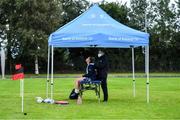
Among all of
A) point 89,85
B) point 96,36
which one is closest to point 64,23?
point 89,85

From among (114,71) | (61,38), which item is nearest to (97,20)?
(61,38)

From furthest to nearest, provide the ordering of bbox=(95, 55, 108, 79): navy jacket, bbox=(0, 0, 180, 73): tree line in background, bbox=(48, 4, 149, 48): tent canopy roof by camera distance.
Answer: bbox=(0, 0, 180, 73): tree line in background
bbox=(95, 55, 108, 79): navy jacket
bbox=(48, 4, 149, 48): tent canopy roof

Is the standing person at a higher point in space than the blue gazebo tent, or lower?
lower

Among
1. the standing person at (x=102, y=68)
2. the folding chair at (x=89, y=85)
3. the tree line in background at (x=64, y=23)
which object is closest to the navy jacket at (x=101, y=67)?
the standing person at (x=102, y=68)

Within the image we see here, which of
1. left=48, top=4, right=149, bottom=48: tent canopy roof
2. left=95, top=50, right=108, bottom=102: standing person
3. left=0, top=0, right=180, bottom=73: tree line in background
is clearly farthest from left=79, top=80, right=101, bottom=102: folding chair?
left=0, top=0, right=180, bottom=73: tree line in background

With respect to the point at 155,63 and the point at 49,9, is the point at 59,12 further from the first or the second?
the point at 155,63

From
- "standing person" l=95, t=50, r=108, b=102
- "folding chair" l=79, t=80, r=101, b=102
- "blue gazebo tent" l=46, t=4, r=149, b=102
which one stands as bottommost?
"folding chair" l=79, t=80, r=101, b=102

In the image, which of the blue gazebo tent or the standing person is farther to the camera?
the standing person

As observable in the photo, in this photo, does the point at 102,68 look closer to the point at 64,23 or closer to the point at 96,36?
the point at 96,36

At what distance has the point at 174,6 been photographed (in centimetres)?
6975

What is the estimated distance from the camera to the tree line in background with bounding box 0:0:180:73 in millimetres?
54188

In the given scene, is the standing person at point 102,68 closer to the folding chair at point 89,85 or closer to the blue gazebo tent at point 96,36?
the folding chair at point 89,85

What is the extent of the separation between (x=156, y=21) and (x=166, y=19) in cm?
147

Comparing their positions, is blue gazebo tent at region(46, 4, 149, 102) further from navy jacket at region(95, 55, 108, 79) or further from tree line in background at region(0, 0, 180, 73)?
tree line in background at region(0, 0, 180, 73)
